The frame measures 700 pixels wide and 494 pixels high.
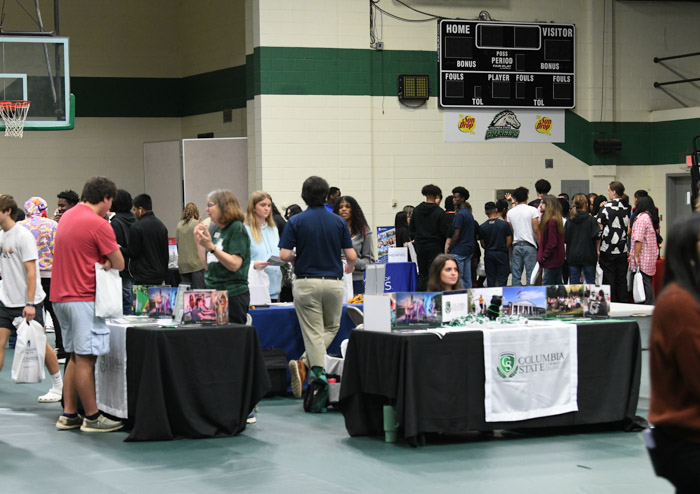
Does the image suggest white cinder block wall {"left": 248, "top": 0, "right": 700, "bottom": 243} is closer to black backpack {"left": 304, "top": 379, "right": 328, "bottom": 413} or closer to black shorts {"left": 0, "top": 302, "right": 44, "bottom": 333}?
black shorts {"left": 0, "top": 302, "right": 44, "bottom": 333}

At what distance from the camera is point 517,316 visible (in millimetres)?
6355

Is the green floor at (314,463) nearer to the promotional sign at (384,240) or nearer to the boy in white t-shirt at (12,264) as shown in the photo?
the boy in white t-shirt at (12,264)

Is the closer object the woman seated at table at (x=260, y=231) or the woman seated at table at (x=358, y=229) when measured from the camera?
the woman seated at table at (x=260, y=231)

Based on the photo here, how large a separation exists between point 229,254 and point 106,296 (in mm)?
845

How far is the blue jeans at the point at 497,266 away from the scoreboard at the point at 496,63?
343cm

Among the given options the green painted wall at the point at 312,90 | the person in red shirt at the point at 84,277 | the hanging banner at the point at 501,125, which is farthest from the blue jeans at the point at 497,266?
the person in red shirt at the point at 84,277

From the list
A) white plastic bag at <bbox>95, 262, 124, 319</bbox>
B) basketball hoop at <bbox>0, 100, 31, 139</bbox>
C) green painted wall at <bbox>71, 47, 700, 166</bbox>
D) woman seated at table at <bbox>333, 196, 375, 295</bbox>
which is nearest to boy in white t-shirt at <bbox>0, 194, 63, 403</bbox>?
white plastic bag at <bbox>95, 262, 124, 319</bbox>

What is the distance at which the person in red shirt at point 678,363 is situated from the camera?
8.91 feet

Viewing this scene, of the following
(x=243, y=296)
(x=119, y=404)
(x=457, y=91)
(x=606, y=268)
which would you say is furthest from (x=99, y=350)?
(x=457, y=91)

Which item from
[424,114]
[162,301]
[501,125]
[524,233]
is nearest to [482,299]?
[162,301]

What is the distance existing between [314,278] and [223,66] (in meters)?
11.1

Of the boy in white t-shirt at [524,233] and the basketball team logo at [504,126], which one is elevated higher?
the basketball team logo at [504,126]

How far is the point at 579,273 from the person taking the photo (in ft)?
39.3

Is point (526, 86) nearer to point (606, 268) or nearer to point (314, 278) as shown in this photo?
point (606, 268)
